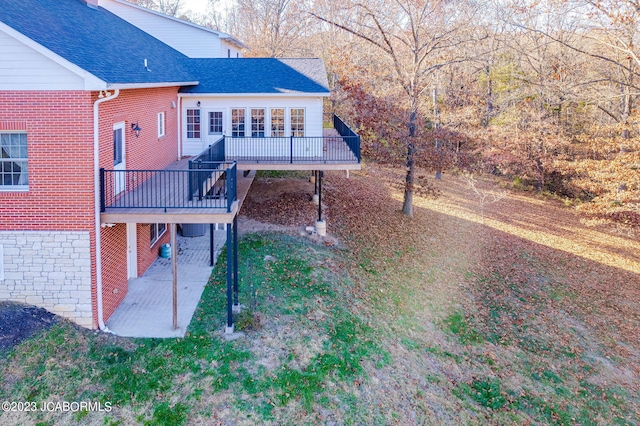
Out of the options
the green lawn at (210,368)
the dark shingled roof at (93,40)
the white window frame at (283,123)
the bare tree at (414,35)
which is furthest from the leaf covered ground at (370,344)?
the dark shingled roof at (93,40)

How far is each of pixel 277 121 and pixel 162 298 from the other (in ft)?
27.3

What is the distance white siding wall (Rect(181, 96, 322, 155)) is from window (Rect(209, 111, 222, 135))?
5.2 inches

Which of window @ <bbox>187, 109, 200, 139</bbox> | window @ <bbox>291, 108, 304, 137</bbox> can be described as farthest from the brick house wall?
window @ <bbox>291, 108, 304, 137</bbox>

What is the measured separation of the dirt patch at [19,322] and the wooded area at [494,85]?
1491 centimetres

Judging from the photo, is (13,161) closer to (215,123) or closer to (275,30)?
(215,123)

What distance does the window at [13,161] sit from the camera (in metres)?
10.2

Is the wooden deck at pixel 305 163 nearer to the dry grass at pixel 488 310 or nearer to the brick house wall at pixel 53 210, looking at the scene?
the dry grass at pixel 488 310

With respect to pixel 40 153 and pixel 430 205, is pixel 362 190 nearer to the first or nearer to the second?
pixel 430 205

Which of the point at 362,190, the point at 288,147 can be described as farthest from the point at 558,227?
the point at 288,147

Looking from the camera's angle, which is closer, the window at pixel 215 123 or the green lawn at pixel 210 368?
the green lawn at pixel 210 368

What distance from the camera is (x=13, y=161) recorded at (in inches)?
403

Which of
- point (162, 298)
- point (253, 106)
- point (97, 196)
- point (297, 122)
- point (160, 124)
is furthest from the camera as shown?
point (297, 122)

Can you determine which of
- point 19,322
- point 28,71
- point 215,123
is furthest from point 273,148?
point 19,322

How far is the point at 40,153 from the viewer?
10.1 m
